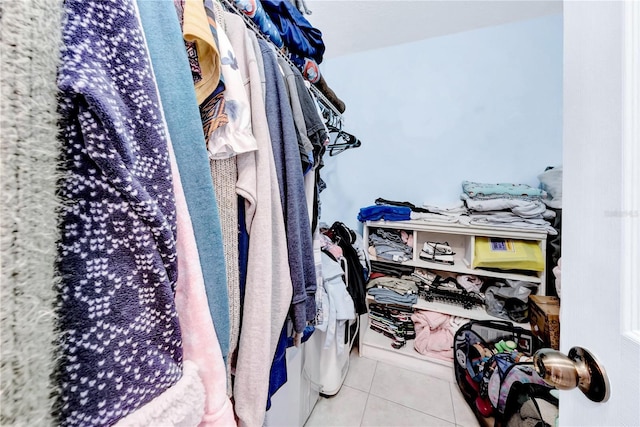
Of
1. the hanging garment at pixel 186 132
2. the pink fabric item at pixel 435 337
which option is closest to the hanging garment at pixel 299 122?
the hanging garment at pixel 186 132

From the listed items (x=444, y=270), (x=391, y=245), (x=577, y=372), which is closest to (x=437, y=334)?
(x=444, y=270)

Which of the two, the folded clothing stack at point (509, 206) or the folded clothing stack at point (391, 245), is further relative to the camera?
the folded clothing stack at point (391, 245)

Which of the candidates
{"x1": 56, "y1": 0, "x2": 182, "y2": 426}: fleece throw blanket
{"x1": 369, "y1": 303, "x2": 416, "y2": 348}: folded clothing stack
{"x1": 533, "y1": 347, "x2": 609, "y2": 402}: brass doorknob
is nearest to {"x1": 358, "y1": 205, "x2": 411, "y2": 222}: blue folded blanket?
{"x1": 369, "y1": 303, "x2": 416, "y2": 348}: folded clothing stack

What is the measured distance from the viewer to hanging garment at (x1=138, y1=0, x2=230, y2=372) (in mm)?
314

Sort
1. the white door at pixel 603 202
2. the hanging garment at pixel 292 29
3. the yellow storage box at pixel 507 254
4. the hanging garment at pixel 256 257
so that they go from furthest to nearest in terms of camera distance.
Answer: the yellow storage box at pixel 507 254, the hanging garment at pixel 292 29, the hanging garment at pixel 256 257, the white door at pixel 603 202

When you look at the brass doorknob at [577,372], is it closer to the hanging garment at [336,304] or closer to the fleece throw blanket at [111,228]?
the fleece throw blanket at [111,228]

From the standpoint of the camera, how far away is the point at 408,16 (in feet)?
4.85

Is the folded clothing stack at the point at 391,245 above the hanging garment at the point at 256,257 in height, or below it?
below

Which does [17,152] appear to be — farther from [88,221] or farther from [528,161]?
[528,161]

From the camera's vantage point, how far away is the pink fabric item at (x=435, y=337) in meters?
1.42

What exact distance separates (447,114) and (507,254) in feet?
3.53

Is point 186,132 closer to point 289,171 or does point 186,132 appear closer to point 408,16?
point 289,171

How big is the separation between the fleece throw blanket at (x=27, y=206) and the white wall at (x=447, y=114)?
1.85 meters

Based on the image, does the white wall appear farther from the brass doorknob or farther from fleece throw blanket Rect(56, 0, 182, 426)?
fleece throw blanket Rect(56, 0, 182, 426)
